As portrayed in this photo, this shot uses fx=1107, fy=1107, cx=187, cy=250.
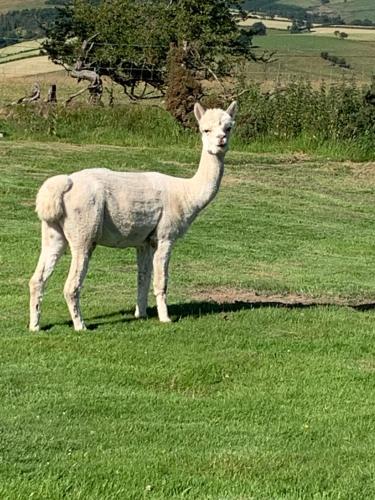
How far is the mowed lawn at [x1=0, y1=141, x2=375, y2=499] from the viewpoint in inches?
258

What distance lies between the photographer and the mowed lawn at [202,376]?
655 centimetres

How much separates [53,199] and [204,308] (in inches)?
101

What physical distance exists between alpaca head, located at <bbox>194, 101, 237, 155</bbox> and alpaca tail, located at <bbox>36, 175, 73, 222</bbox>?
1.58 meters

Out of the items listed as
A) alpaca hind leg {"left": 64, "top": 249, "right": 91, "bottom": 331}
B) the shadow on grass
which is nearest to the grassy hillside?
the shadow on grass

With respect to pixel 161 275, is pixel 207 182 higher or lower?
higher

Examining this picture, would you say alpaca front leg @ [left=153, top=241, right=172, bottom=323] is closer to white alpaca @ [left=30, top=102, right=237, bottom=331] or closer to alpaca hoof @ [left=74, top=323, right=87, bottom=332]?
white alpaca @ [left=30, top=102, right=237, bottom=331]

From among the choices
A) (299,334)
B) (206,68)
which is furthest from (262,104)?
(299,334)

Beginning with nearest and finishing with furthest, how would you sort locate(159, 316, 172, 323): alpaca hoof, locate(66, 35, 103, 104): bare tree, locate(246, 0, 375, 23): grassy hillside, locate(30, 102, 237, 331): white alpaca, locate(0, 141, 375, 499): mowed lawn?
locate(0, 141, 375, 499): mowed lawn, locate(30, 102, 237, 331): white alpaca, locate(159, 316, 172, 323): alpaca hoof, locate(66, 35, 103, 104): bare tree, locate(246, 0, 375, 23): grassy hillside

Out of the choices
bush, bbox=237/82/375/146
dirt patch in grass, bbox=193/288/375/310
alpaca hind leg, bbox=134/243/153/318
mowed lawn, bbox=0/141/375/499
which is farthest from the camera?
bush, bbox=237/82/375/146

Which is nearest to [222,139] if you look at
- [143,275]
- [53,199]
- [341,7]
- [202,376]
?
[143,275]

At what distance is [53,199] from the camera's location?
1031 centimetres

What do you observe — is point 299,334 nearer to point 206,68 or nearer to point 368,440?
point 368,440

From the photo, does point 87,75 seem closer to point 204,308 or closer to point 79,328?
point 204,308

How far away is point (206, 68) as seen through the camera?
114 feet
